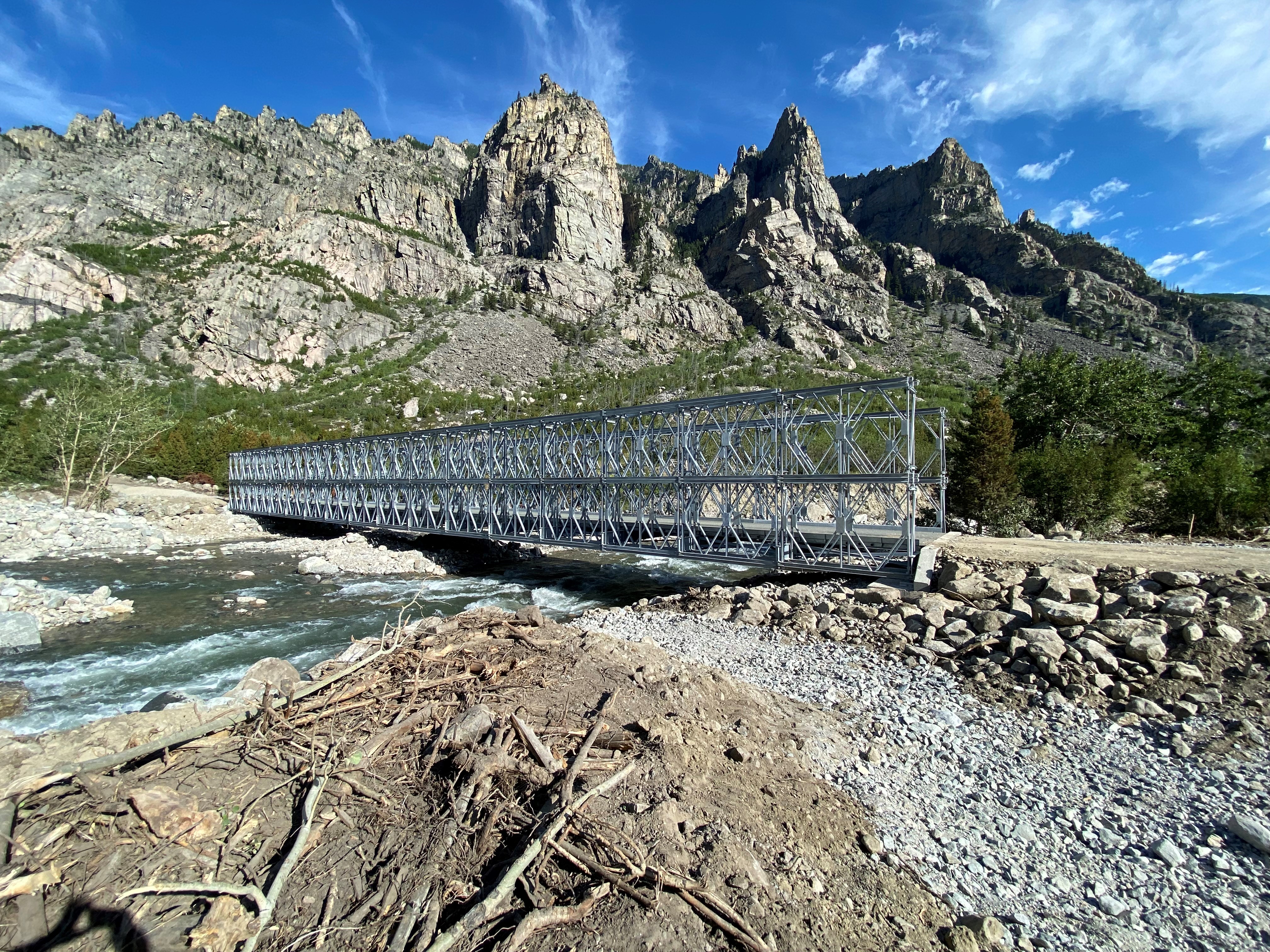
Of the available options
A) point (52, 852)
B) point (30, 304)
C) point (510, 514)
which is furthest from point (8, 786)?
point (30, 304)

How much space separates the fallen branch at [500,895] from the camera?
3316 millimetres

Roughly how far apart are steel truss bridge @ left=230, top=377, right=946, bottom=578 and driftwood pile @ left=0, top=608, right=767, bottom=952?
37.9 ft

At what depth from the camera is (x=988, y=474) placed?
77.4 ft

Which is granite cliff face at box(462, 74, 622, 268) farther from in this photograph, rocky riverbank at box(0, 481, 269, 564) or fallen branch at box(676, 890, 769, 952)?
fallen branch at box(676, 890, 769, 952)

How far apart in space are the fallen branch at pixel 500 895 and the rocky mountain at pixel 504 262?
3473 inches

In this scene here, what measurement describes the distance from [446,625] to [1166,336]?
140 meters

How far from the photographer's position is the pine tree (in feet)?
75.8

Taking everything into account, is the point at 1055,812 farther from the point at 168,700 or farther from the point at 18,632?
the point at 18,632

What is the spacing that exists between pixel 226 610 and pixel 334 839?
16.4 meters

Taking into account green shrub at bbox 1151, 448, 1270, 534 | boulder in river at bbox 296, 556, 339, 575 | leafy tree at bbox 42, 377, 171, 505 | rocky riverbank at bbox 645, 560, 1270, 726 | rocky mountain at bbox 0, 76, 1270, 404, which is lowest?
boulder in river at bbox 296, 556, 339, 575

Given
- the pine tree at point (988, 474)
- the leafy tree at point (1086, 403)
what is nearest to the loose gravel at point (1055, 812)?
the pine tree at point (988, 474)

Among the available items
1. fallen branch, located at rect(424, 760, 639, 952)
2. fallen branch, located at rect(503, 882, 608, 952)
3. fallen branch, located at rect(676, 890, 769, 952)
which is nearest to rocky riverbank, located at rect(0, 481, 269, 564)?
fallen branch, located at rect(424, 760, 639, 952)

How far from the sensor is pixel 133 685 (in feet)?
34.8

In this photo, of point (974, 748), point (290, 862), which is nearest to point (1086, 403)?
point (974, 748)
